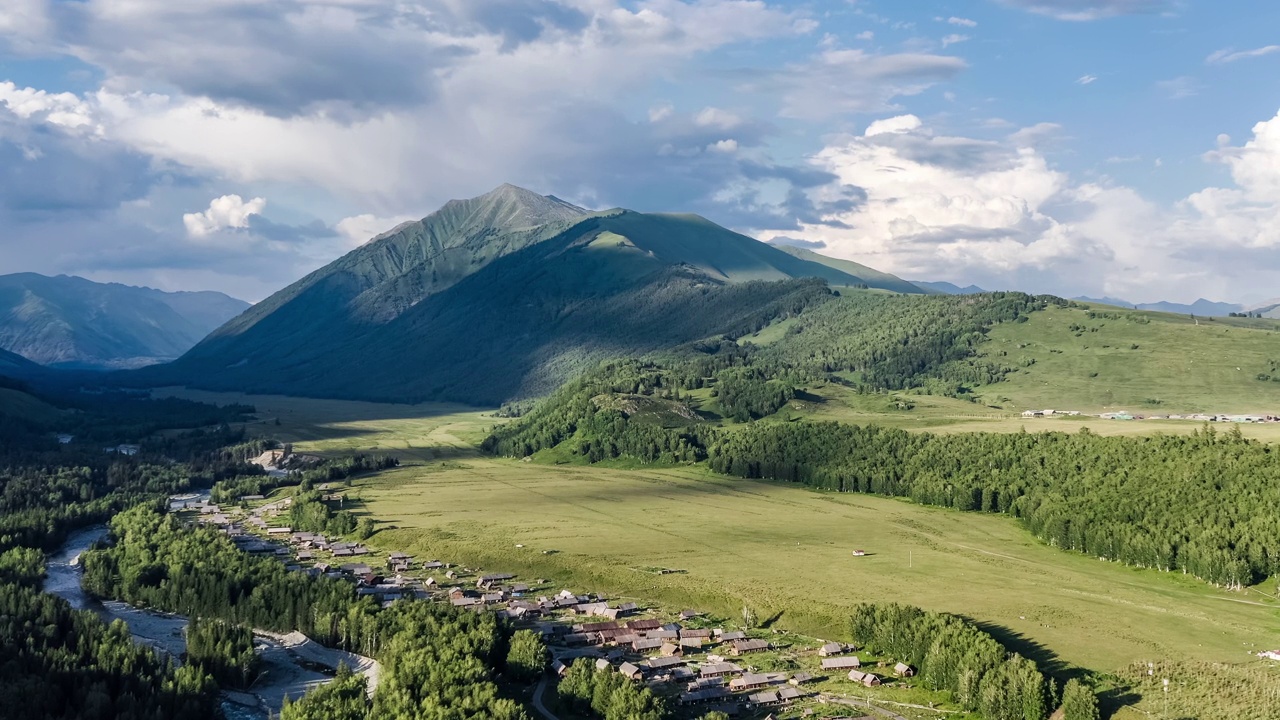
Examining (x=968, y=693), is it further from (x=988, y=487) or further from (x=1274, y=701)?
(x=988, y=487)

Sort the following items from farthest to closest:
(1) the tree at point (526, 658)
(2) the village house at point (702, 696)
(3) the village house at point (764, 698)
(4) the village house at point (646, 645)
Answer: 1. (4) the village house at point (646, 645)
2. (1) the tree at point (526, 658)
3. (2) the village house at point (702, 696)
4. (3) the village house at point (764, 698)

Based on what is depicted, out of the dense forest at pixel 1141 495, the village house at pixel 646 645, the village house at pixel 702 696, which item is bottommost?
the village house at pixel 702 696

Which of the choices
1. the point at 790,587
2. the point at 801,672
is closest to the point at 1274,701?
the point at 801,672

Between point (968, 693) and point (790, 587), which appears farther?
point (790, 587)

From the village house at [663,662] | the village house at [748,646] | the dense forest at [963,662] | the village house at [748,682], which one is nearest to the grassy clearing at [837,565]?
the dense forest at [963,662]

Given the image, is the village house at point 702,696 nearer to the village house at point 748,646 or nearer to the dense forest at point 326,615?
the village house at point 748,646

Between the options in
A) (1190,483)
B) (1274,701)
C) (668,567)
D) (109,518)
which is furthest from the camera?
(109,518)

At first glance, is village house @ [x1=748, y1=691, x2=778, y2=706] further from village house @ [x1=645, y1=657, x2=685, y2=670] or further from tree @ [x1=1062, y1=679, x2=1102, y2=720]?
tree @ [x1=1062, y1=679, x2=1102, y2=720]

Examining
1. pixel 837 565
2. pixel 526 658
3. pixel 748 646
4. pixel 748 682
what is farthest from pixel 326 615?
pixel 837 565
